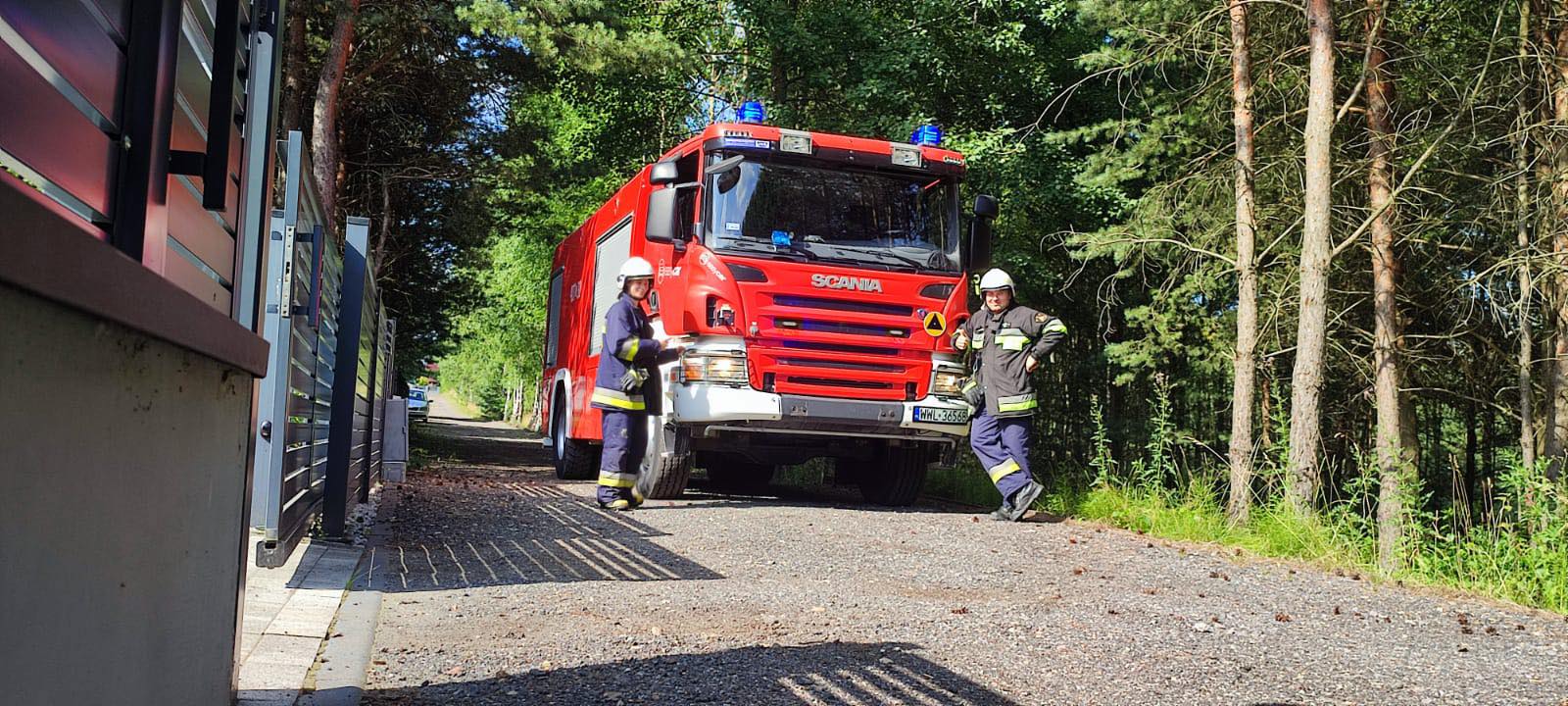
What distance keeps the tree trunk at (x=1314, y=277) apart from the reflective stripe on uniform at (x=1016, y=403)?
2163 mm

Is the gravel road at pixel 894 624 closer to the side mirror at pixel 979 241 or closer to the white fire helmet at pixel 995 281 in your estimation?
the white fire helmet at pixel 995 281

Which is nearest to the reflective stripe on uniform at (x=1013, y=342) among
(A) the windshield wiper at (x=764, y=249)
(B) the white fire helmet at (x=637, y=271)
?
(A) the windshield wiper at (x=764, y=249)

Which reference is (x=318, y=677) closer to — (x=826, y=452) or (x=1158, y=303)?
(x=826, y=452)

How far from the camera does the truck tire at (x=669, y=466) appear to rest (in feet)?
36.3

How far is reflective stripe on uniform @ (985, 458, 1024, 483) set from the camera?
35.5 feet

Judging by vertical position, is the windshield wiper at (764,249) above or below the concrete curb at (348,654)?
above

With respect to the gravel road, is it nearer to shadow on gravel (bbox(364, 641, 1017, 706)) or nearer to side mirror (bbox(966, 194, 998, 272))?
shadow on gravel (bbox(364, 641, 1017, 706))

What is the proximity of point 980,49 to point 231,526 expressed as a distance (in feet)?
58.2

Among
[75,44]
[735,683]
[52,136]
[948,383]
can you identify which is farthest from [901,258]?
[52,136]

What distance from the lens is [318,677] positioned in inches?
166

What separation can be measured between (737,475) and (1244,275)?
5782 mm

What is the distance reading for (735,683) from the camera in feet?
14.5

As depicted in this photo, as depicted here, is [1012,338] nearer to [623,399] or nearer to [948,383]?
[948,383]

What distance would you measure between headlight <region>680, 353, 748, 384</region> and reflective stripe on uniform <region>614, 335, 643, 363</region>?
0.55 metres
